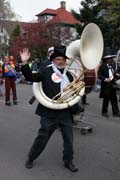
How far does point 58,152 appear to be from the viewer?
6.76 metres

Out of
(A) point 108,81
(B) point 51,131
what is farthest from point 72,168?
(A) point 108,81

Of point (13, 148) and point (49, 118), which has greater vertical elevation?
point (49, 118)

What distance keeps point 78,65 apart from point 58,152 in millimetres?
1476

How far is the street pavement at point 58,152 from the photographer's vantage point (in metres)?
5.68

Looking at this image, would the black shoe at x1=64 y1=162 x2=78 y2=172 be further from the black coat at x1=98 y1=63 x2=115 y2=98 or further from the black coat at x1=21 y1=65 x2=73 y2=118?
the black coat at x1=98 y1=63 x2=115 y2=98

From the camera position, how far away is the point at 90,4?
123 feet

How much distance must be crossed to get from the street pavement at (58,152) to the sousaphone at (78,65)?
3.02 ft

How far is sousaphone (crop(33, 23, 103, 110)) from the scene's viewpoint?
19.0 feet

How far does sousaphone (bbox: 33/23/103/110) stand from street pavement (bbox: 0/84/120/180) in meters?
0.92

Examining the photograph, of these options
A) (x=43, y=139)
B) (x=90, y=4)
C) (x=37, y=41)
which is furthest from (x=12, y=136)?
(x=37, y=41)

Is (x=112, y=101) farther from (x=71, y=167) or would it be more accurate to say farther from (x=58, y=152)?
(x=71, y=167)

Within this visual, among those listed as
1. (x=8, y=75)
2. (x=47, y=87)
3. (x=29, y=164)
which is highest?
(x=47, y=87)

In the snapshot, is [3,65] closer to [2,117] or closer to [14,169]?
[2,117]

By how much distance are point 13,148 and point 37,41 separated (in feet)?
127
